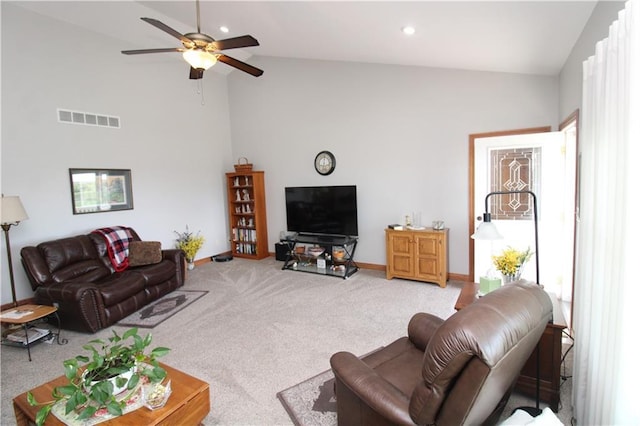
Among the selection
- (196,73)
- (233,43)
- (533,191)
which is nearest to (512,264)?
→ (533,191)

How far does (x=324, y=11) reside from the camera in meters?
3.38

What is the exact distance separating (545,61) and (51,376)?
5.48 m

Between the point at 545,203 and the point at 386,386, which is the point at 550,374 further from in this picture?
the point at 545,203

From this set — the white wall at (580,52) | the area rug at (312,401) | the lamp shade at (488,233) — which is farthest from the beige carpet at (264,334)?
the white wall at (580,52)

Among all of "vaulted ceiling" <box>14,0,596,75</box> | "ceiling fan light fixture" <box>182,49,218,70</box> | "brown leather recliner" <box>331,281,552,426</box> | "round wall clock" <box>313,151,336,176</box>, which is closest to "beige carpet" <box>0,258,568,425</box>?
"brown leather recliner" <box>331,281,552,426</box>

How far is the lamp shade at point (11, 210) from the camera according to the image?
350 centimetres

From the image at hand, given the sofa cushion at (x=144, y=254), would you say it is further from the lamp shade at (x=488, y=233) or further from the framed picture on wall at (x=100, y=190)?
the lamp shade at (x=488, y=233)

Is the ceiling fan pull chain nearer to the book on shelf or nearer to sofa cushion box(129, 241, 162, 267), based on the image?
sofa cushion box(129, 241, 162, 267)

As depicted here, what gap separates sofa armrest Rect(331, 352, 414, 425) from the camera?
1412mm

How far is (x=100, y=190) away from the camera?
489 cm

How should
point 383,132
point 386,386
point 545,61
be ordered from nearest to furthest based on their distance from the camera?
point 386,386 → point 545,61 → point 383,132

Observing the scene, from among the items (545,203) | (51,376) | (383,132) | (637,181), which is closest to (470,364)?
(637,181)

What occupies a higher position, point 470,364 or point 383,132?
point 383,132

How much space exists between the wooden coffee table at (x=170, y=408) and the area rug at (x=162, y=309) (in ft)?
5.77
